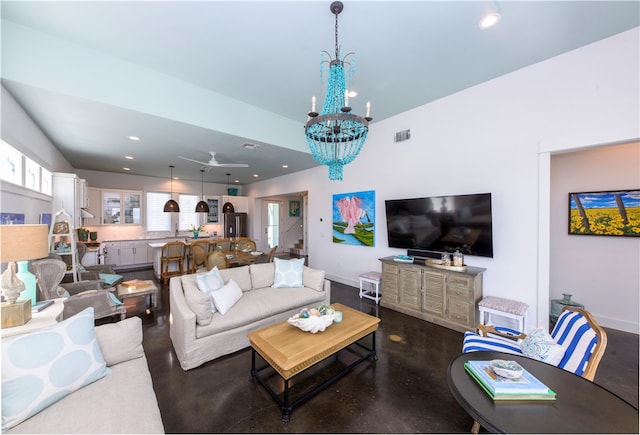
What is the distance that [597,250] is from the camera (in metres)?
3.24

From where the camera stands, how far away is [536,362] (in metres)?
1.64

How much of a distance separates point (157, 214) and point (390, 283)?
24.9ft

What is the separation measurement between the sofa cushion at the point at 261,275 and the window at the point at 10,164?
276 centimetres

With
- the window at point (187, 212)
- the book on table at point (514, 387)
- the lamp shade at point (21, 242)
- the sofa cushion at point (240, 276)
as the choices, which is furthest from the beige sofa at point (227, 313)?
the window at point (187, 212)

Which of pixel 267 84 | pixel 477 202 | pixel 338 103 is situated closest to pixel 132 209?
pixel 267 84

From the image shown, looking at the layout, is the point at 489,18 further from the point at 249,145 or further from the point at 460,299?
the point at 249,145

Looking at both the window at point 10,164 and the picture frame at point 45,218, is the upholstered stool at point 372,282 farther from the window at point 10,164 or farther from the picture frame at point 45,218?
the picture frame at point 45,218

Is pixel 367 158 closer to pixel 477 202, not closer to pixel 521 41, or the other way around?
pixel 477 202

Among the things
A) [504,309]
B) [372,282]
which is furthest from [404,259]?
[504,309]

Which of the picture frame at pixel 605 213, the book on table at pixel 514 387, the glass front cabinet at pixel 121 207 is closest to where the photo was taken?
the book on table at pixel 514 387

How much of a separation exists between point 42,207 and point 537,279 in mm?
7012

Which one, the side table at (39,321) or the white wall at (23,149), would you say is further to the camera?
the white wall at (23,149)

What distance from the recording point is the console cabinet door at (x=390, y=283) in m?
3.89

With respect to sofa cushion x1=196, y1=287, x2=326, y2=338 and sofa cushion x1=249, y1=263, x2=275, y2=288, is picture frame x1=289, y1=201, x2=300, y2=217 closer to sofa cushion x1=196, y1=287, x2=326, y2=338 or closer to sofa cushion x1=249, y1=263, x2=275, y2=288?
sofa cushion x1=249, y1=263, x2=275, y2=288
